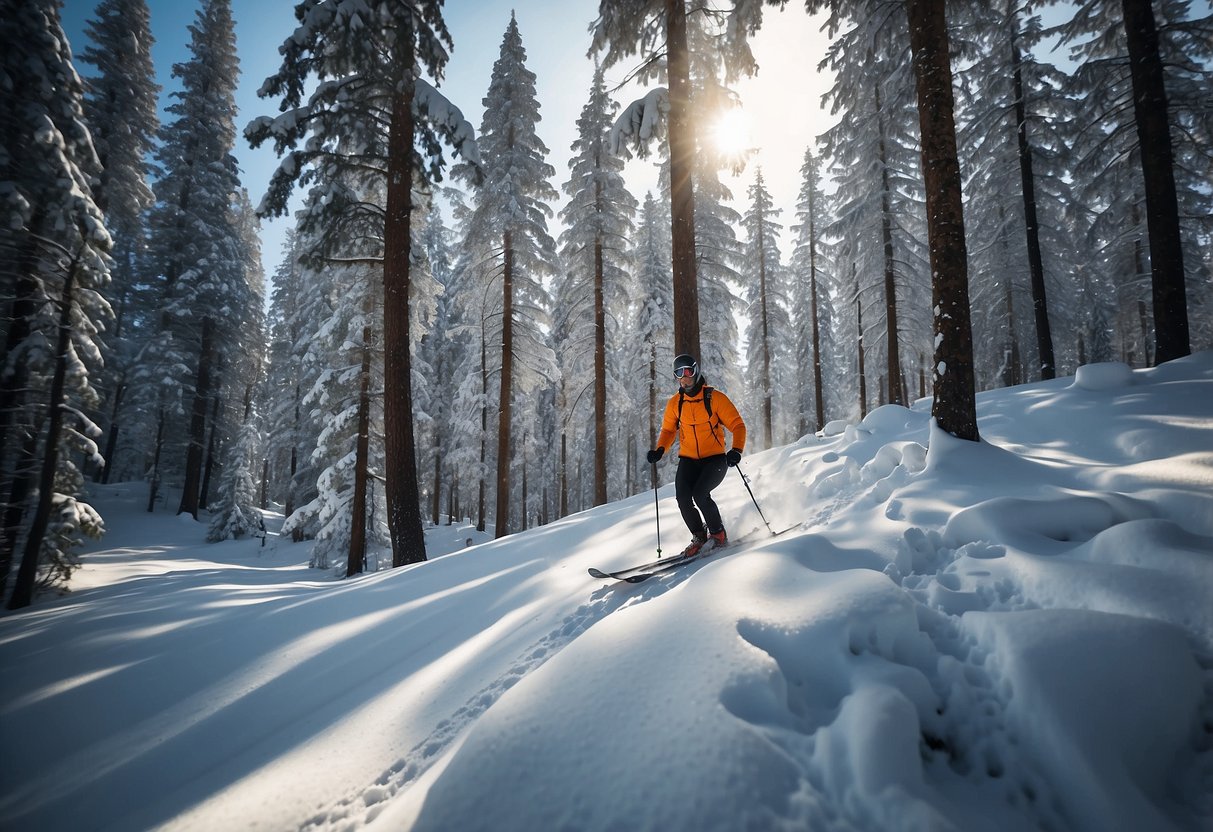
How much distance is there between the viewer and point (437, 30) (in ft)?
27.2

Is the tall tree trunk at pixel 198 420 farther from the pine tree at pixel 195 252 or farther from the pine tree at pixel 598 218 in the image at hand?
the pine tree at pixel 598 218

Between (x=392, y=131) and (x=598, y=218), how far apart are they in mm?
→ 7958

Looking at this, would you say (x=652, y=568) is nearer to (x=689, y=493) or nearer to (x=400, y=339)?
(x=689, y=493)

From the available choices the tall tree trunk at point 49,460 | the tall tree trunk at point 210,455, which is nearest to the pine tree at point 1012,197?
the tall tree trunk at point 49,460

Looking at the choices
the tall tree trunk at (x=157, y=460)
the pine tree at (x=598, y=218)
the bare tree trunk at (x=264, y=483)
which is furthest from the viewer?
the bare tree trunk at (x=264, y=483)

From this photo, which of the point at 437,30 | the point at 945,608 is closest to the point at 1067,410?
the point at 945,608

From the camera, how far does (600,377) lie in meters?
14.2

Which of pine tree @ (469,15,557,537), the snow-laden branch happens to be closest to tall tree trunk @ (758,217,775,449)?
pine tree @ (469,15,557,537)

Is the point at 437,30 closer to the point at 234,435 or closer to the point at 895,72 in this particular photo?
the point at 895,72

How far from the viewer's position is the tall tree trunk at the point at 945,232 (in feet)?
15.8

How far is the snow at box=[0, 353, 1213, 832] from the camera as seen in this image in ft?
4.95

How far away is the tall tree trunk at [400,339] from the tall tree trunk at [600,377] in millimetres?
6284

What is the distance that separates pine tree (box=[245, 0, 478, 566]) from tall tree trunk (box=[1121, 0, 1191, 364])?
12397 mm

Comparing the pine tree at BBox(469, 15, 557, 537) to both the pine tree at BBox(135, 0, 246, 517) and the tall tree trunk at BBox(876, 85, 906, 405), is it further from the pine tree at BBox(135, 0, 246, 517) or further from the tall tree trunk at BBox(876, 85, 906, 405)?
the pine tree at BBox(135, 0, 246, 517)
